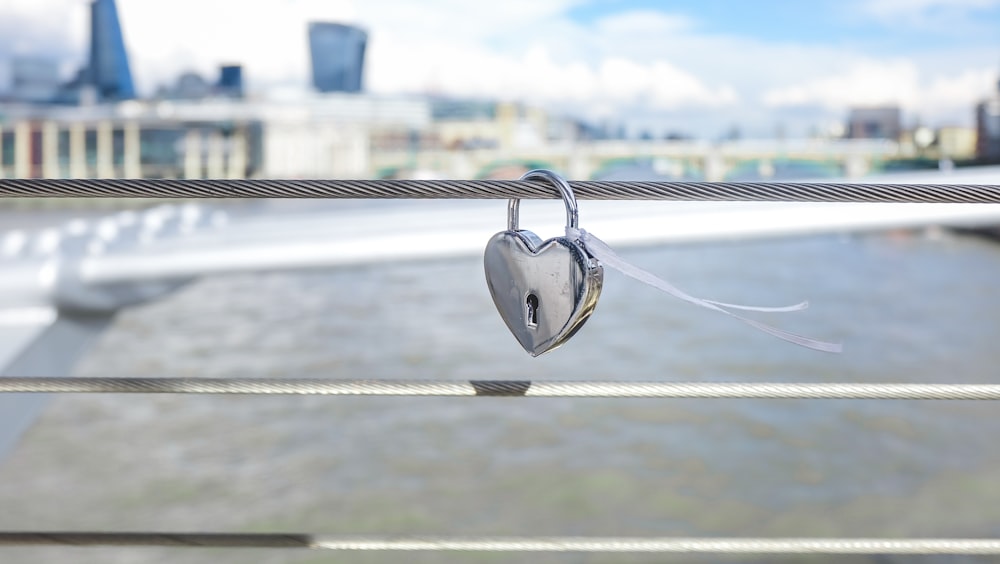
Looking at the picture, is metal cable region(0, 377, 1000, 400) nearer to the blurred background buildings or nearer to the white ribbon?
the white ribbon

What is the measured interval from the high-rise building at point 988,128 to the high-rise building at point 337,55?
12.4 m

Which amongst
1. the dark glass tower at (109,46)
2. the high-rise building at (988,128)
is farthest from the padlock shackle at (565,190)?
the high-rise building at (988,128)

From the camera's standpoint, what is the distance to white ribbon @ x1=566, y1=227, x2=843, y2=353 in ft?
1.64

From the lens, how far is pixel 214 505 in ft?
11.0

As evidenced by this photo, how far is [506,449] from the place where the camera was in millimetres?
4238

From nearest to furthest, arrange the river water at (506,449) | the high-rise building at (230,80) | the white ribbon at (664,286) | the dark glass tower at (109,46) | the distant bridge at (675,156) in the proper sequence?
the white ribbon at (664,286) → the river water at (506,449) → the dark glass tower at (109,46) → the high-rise building at (230,80) → the distant bridge at (675,156)

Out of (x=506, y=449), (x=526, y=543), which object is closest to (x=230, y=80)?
(x=506, y=449)

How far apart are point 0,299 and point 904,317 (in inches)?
340

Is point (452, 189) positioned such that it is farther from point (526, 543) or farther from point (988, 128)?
point (988, 128)

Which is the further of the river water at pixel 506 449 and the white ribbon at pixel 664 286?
the river water at pixel 506 449

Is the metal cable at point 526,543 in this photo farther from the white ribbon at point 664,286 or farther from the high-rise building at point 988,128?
the high-rise building at point 988,128

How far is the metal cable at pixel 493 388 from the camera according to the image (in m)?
0.66

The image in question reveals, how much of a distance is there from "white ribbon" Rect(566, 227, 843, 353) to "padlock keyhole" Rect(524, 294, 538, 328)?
0.15ft

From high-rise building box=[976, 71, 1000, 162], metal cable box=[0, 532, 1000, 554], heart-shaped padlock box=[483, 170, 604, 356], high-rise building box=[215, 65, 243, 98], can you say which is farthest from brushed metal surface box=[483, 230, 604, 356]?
high-rise building box=[976, 71, 1000, 162]
